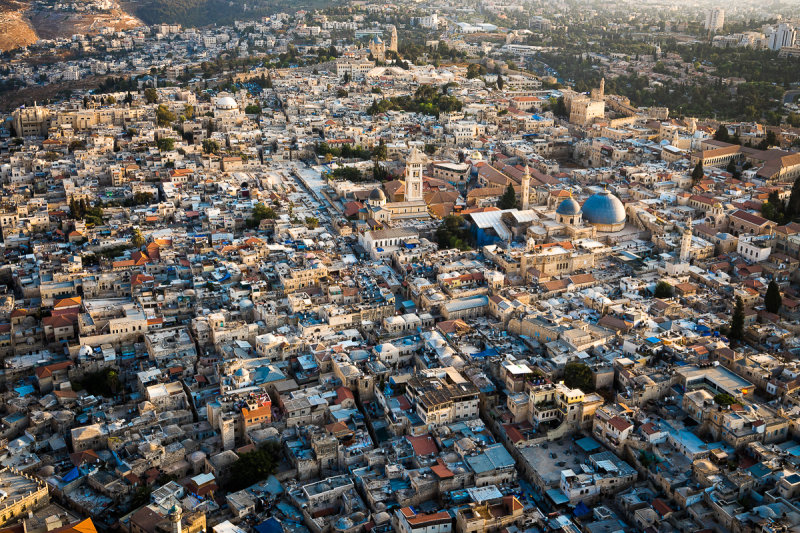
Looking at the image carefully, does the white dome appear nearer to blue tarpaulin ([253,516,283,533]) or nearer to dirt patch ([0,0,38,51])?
blue tarpaulin ([253,516,283,533])

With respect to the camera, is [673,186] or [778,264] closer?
[778,264]

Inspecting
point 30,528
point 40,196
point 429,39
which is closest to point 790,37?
point 429,39

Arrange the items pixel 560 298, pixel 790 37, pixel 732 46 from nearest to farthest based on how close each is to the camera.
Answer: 1. pixel 560 298
2. pixel 790 37
3. pixel 732 46

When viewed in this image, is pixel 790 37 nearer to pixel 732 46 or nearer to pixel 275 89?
pixel 732 46

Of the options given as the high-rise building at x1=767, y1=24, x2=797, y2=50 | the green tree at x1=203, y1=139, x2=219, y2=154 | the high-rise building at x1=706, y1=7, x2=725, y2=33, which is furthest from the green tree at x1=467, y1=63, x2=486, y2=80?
the high-rise building at x1=706, y1=7, x2=725, y2=33

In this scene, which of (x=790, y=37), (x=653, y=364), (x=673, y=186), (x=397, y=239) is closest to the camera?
(x=653, y=364)

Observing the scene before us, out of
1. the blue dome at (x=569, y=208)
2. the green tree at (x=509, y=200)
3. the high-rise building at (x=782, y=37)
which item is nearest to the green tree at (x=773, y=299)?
the blue dome at (x=569, y=208)
